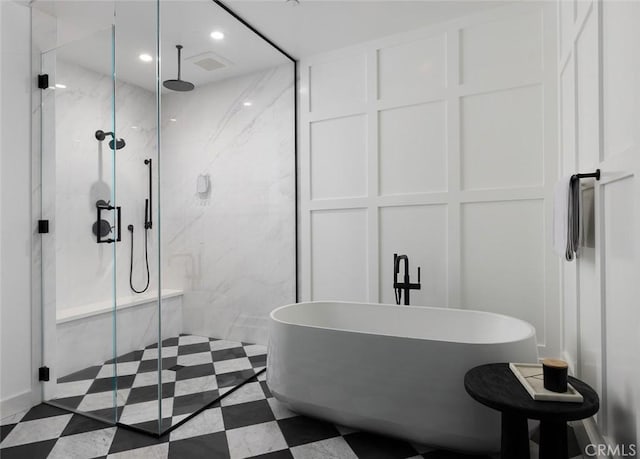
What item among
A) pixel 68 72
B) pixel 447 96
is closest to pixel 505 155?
pixel 447 96

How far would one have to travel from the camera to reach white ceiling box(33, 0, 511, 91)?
2.01 m

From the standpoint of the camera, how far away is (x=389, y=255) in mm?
3004

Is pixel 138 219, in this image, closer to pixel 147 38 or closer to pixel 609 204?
pixel 147 38

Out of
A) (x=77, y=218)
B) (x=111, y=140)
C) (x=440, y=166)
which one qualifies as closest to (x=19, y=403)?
(x=77, y=218)

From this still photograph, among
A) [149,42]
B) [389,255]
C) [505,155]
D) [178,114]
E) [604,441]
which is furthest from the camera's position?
[389,255]

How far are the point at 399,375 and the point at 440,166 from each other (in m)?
1.64

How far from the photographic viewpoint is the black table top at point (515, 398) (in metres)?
1.25

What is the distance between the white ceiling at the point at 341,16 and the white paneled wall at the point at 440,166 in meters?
0.11

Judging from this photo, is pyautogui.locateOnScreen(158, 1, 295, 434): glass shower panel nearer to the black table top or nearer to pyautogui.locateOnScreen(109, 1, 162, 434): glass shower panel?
pyautogui.locateOnScreen(109, 1, 162, 434): glass shower panel

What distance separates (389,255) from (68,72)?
8.49 ft

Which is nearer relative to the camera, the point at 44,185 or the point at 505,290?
the point at 44,185

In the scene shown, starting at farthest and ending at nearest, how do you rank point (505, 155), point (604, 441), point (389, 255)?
1. point (389, 255)
2. point (505, 155)
3. point (604, 441)

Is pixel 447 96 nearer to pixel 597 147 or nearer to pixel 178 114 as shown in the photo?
pixel 597 147

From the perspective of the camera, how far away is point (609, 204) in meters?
1.46
